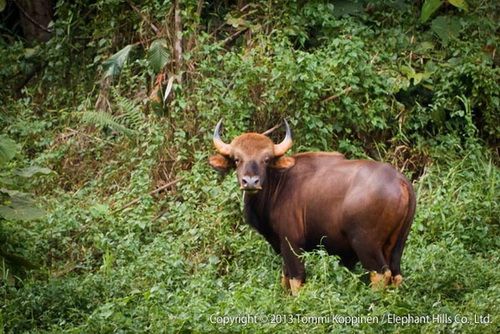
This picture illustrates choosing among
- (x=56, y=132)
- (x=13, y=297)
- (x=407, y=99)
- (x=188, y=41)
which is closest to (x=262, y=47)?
(x=188, y=41)

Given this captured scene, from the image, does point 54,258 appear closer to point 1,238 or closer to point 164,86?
point 1,238

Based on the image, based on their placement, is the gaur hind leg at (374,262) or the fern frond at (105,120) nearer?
the gaur hind leg at (374,262)

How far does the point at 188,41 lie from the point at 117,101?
1.04 metres

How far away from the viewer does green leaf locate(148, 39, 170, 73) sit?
1020 centimetres

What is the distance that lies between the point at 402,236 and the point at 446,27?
388cm

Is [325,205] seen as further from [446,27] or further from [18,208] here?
[446,27]

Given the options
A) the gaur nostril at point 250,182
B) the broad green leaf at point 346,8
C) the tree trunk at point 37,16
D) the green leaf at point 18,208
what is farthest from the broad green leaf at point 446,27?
the tree trunk at point 37,16

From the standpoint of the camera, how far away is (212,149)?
975 centimetres

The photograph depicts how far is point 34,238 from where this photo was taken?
8.99 meters

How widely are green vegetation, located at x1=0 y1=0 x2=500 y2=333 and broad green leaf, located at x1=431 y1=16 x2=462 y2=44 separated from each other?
0.02 m

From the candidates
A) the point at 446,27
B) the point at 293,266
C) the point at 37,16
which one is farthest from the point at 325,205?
the point at 37,16

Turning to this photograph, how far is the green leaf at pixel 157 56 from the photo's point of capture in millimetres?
10195

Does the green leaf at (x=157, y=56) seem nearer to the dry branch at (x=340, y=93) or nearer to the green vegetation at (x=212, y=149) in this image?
the green vegetation at (x=212, y=149)

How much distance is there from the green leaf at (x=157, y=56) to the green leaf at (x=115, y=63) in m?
0.43
